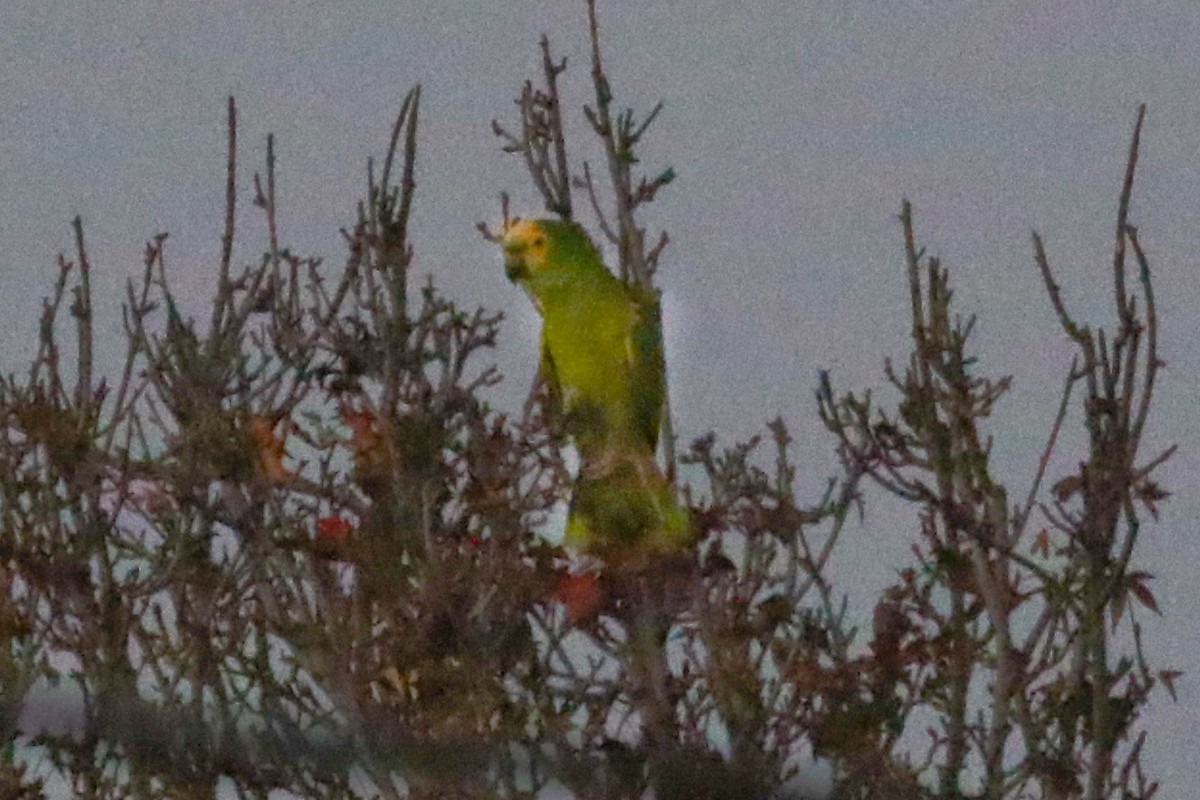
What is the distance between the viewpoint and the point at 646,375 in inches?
118

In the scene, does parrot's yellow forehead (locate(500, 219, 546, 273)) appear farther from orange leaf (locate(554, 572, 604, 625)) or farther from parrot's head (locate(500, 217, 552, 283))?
orange leaf (locate(554, 572, 604, 625))

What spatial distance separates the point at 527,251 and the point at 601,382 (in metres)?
0.25

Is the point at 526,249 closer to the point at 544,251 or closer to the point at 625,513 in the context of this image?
the point at 544,251

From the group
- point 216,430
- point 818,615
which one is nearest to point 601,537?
point 818,615

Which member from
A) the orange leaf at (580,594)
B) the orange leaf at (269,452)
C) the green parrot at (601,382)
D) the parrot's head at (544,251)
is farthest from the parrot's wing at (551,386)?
the orange leaf at (269,452)

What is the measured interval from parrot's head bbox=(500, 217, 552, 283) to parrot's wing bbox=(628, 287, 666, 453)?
0.19 meters

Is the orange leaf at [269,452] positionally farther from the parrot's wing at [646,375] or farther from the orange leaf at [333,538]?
the parrot's wing at [646,375]

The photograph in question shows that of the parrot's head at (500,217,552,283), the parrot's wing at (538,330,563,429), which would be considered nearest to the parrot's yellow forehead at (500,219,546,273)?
the parrot's head at (500,217,552,283)

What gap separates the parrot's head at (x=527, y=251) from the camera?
115 inches

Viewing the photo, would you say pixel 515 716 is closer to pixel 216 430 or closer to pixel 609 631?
pixel 609 631

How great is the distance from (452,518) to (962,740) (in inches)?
38.2

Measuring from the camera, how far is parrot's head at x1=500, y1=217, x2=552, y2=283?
9.57ft

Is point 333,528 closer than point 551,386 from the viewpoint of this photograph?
Yes

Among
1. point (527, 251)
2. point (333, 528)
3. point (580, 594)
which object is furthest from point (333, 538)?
point (527, 251)
